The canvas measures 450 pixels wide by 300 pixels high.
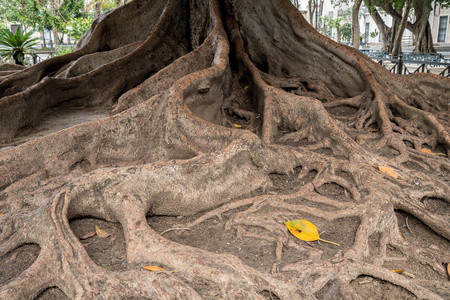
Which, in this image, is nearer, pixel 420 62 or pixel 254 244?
pixel 254 244

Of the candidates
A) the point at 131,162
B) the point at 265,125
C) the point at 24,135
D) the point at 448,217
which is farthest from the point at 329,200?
the point at 24,135

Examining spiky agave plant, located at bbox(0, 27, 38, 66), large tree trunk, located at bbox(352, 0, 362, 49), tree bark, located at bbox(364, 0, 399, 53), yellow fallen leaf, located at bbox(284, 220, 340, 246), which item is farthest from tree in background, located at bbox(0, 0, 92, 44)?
yellow fallen leaf, located at bbox(284, 220, 340, 246)

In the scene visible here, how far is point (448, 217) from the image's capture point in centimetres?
252

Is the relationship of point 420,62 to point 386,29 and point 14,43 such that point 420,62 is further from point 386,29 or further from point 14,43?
point 14,43

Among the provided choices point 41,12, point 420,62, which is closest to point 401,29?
point 420,62

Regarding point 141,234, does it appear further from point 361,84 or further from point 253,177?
point 361,84

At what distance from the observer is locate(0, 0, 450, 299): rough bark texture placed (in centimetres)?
177

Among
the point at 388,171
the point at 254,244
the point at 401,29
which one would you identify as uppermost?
the point at 401,29

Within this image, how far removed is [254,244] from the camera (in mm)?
2125

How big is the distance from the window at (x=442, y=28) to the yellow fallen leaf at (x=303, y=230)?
106 feet

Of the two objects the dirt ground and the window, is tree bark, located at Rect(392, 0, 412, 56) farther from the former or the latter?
the window

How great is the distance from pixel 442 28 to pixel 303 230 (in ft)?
107

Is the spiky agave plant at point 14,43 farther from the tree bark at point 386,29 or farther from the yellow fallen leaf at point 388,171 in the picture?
the tree bark at point 386,29

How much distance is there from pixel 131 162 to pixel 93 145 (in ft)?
1.07
